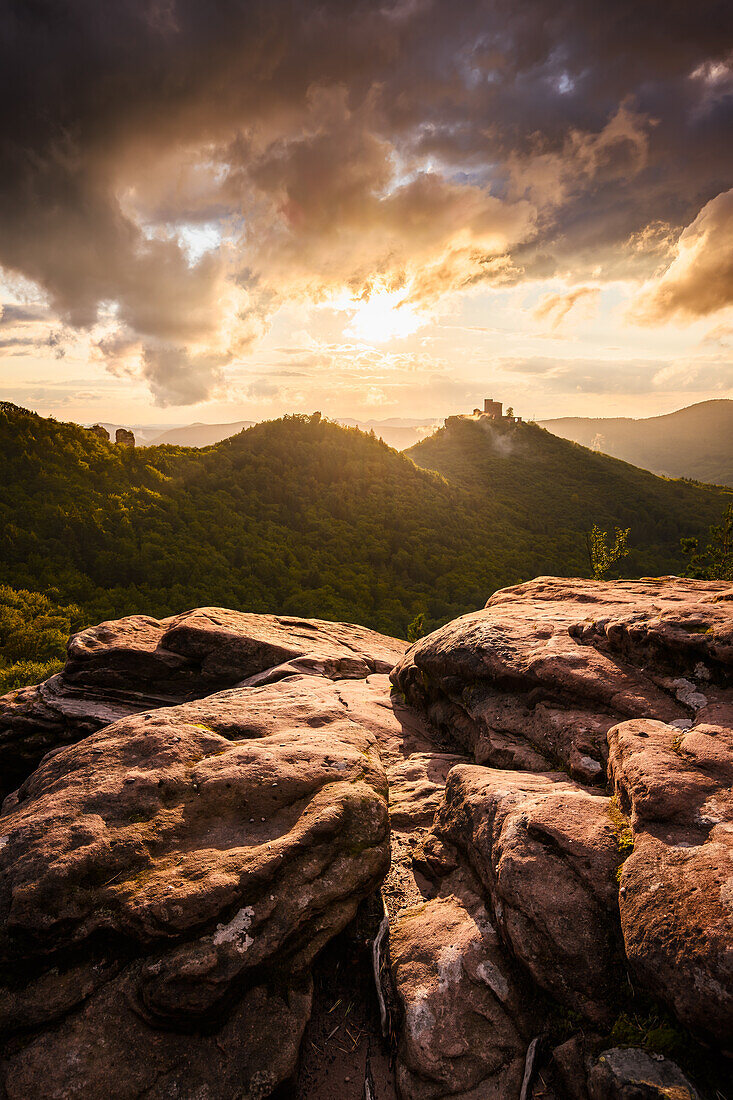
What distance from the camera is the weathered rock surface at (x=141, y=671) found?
13.0 meters

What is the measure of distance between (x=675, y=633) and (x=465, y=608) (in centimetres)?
4546

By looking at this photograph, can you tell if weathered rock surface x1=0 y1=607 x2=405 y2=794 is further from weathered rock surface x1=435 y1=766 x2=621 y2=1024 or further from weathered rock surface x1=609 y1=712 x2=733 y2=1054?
weathered rock surface x1=609 y1=712 x2=733 y2=1054

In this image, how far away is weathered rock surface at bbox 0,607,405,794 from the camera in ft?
42.8

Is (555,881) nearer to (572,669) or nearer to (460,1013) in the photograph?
(460,1013)

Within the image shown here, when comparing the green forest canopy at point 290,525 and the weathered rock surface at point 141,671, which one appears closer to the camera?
the weathered rock surface at point 141,671

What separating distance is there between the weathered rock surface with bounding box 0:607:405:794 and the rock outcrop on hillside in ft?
15.8

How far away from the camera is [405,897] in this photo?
24.2 ft

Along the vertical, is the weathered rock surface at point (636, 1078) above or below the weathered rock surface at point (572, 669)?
below

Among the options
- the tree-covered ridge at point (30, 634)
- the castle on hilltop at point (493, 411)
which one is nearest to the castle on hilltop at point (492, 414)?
the castle on hilltop at point (493, 411)

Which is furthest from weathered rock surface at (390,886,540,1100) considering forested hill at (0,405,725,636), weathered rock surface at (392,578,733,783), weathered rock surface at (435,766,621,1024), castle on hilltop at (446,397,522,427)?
castle on hilltop at (446,397,522,427)

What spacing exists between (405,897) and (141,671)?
10870 millimetres

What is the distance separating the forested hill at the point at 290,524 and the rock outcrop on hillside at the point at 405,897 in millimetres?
36711

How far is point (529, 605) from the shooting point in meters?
13.9

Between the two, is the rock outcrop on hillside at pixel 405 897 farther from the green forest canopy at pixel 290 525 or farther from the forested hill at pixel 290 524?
the green forest canopy at pixel 290 525
